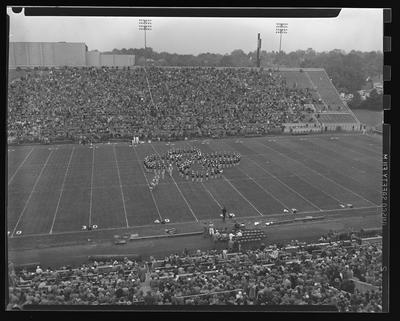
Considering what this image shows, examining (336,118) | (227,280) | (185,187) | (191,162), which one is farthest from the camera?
(336,118)

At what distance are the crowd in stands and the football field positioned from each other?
3.19ft

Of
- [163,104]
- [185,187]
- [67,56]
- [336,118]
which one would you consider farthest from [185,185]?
[163,104]

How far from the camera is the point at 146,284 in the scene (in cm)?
377

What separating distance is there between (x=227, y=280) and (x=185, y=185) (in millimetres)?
4300

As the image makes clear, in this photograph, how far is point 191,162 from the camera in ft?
30.5

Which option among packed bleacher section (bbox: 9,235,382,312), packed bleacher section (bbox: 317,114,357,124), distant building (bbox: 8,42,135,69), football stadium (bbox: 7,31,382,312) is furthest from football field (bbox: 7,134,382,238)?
distant building (bbox: 8,42,135,69)

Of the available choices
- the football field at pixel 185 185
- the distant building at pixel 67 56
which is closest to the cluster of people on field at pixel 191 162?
the football field at pixel 185 185

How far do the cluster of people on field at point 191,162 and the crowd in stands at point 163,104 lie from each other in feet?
6.16

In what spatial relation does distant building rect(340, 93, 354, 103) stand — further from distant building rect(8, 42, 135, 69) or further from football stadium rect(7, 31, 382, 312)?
distant building rect(8, 42, 135, 69)

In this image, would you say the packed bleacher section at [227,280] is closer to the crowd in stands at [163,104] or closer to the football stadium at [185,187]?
→ the football stadium at [185,187]

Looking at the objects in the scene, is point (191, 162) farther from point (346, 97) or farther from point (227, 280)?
point (227, 280)

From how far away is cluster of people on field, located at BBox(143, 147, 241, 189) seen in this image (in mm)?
8531
